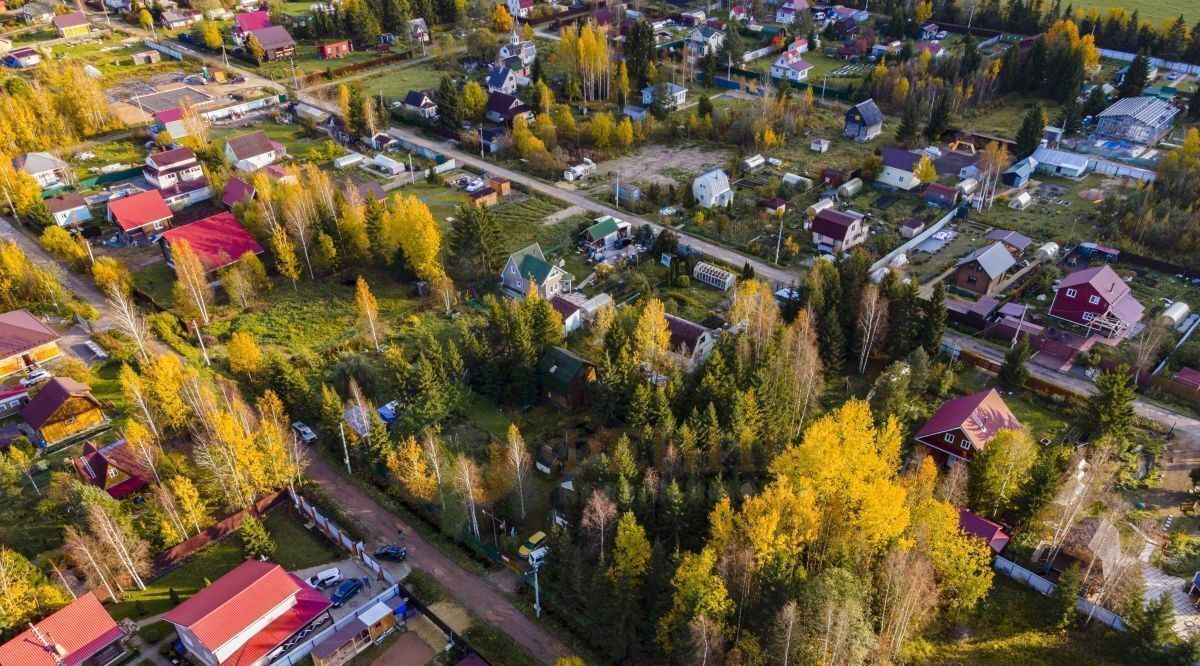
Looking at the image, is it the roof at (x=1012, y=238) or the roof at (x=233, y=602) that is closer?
the roof at (x=233, y=602)

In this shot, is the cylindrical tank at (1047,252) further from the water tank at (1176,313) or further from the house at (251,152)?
the house at (251,152)

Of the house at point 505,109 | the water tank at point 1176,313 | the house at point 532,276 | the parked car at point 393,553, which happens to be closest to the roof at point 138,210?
the house at point 532,276

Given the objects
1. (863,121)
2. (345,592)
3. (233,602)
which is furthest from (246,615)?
(863,121)

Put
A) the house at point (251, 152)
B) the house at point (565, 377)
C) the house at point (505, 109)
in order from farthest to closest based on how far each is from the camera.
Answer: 1. the house at point (505, 109)
2. the house at point (251, 152)
3. the house at point (565, 377)

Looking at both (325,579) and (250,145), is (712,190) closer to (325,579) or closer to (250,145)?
(250,145)

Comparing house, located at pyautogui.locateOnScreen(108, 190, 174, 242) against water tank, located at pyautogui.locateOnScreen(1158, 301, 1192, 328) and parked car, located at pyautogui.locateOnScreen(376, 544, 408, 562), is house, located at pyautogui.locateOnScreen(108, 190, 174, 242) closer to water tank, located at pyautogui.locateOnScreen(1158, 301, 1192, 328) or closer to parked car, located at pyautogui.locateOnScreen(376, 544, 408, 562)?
parked car, located at pyautogui.locateOnScreen(376, 544, 408, 562)

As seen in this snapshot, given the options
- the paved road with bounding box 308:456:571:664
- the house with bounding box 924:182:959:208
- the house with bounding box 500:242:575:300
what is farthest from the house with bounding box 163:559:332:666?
the house with bounding box 924:182:959:208

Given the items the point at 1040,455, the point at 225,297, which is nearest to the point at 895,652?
the point at 1040,455

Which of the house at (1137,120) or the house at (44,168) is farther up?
the house at (44,168)

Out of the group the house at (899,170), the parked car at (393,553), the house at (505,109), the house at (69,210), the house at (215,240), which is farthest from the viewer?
the house at (505,109)
